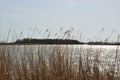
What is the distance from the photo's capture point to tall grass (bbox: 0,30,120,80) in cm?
609

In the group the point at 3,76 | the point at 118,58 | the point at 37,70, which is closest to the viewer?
the point at 3,76

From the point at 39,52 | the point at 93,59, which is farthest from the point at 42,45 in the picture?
the point at 93,59

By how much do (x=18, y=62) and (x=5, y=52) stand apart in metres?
0.35

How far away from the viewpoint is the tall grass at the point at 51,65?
20.0 feet

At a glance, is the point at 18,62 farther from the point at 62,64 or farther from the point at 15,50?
the point at 62,64

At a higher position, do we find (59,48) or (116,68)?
(59,48)

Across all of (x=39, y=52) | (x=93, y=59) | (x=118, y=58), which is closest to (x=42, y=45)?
(x=39, y=52)

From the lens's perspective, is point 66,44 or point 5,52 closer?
point 5,52

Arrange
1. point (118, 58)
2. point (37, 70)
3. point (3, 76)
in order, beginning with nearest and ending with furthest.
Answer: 1. point (3, 76)
2. point (37, 70)
3. point (118, 58)

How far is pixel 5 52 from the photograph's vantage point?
636cm

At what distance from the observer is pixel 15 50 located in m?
6.70

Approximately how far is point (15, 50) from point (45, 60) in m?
0.80

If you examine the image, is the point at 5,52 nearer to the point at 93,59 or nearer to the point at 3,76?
the point at 3,76

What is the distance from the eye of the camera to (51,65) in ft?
20.8
